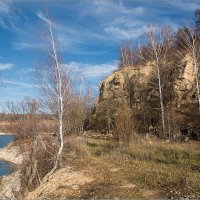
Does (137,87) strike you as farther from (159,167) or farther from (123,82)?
(159,167)

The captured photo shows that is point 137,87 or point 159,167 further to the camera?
point 137,87

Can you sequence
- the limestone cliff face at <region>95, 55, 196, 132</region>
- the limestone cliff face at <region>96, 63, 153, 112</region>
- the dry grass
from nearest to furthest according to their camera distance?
the dry grass, the limestone cliff face at <region>95, 55, 196, 132</region>, the limestone cliff face at <region>96, 63, 153, 112</region>

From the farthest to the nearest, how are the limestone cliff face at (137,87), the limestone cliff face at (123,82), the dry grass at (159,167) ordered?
the limestone cliff face at (123,82), the limestone cliff face at (137,87), the dry grass at (159,167)

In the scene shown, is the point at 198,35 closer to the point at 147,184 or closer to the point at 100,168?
the point at 100,168

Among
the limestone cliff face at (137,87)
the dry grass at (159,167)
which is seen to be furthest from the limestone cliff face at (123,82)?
the dry grass at (159,167)

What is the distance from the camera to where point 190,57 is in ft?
122

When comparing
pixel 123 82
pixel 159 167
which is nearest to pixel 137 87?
pixel 123 82

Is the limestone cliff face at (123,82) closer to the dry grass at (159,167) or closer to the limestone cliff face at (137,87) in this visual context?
the limestone cliff face at (137,87)

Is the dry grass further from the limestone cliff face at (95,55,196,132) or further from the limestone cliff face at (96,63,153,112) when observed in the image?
the limestone cliff face at (96,63,153,112)

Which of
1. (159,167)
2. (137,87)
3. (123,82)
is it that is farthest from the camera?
(123,82)

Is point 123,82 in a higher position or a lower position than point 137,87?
higher

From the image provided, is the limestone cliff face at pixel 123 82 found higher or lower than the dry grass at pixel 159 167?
higher

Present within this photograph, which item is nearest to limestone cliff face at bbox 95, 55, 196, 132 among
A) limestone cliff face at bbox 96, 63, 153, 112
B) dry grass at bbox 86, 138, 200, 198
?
limestone cliff face at bbox 96, 63, 153, 112

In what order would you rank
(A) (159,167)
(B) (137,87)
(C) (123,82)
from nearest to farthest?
(A) (159,167)
(B) (137,87)
(C) (123,82)
